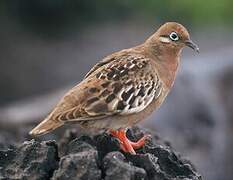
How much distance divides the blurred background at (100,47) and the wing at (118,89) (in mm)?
7334

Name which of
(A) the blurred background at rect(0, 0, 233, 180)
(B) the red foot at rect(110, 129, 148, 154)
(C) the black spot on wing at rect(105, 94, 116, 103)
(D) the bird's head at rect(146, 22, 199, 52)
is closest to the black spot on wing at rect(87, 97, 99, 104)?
(C) the black spot on wing at rect(105, 94, 116, 103)

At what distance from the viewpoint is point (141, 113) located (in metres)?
9.48

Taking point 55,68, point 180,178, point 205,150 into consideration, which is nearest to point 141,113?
point 180,178

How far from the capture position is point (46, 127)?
8.77m

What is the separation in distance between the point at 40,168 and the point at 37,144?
0.31 meters

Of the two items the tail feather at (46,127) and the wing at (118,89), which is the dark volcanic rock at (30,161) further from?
the wing at (118,89)

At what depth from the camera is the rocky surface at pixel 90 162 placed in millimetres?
7426

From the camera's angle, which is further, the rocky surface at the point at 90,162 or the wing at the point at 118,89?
the wing at the point at 118,89

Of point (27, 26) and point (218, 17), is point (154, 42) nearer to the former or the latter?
point (27, 26)

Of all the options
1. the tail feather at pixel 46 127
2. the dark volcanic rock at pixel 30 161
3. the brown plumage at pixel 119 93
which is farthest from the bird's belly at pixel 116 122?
the dark volcanic rock at pixel 30 161

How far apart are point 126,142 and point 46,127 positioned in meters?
0.69

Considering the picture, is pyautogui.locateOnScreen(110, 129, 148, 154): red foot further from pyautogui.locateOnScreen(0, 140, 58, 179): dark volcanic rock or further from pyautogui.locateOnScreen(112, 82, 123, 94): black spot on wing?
pyautogui.locateOnScreen(0, 140, 58, 179): dark volcanic rock

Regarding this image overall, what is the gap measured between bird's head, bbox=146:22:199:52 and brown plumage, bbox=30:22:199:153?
0.09 meters

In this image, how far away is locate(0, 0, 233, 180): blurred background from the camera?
57.6 ft
